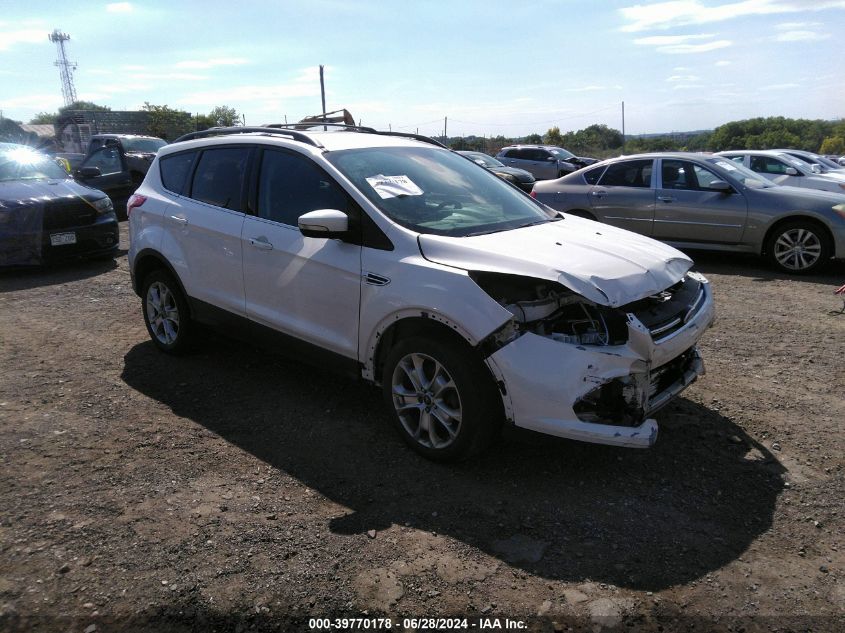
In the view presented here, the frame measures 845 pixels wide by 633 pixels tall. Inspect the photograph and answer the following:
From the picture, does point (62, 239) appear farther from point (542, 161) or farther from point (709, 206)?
point (542, 161)

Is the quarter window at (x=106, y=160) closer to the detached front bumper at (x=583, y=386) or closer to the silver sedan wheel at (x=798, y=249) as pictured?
the silver sedan wheel at (x=798, y=249)

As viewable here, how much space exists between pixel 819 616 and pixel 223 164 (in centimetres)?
446

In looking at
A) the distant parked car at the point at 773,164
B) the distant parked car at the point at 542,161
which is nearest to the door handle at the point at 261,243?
the distant parked car at the point at 773,164

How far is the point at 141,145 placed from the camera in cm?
1628

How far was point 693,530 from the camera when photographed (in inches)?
122

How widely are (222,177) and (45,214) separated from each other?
17.6 feet

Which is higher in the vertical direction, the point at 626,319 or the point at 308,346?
the point at 626,319

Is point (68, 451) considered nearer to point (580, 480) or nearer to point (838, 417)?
point (580, 480)

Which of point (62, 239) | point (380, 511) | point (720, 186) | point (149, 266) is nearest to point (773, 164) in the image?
point (720, 186)

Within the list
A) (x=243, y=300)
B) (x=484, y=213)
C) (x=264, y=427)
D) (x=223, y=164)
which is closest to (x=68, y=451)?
(x=264, y=427)

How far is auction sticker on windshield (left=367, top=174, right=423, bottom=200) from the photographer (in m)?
4.02

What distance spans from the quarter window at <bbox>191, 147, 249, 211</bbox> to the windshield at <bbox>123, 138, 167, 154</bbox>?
11698 millimetres

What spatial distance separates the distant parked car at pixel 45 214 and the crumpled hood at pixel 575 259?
7.27 meters

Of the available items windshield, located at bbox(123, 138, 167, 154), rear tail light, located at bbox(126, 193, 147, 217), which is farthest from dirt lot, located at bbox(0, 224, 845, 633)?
windshield, located at bbox(123, 138, 167, 154)
